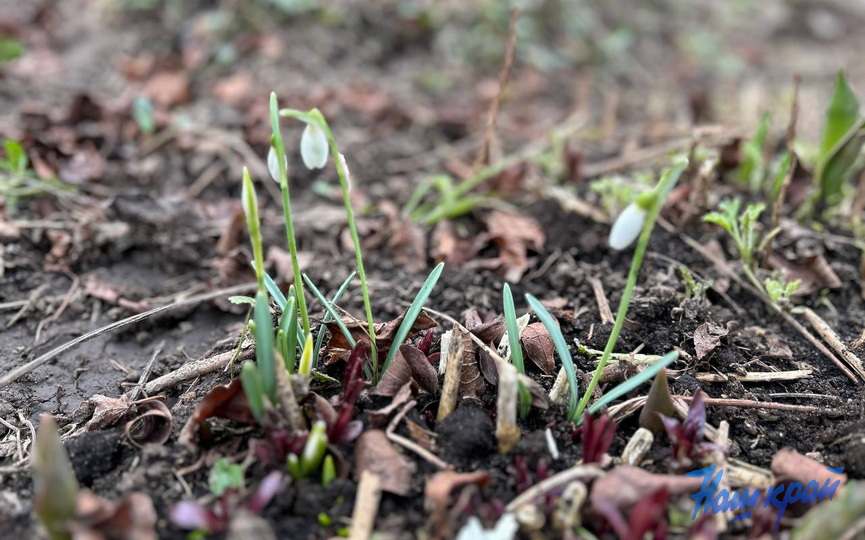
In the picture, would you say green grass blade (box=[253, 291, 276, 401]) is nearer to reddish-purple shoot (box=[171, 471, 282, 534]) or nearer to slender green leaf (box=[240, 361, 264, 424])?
slender green leaf (box=[240, 361, 264, 424])

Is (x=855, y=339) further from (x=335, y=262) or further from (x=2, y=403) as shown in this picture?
(x=2, y=403)

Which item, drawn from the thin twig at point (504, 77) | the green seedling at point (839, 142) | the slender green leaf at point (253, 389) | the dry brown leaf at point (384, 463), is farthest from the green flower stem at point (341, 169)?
the green seedling at point (839, 142)

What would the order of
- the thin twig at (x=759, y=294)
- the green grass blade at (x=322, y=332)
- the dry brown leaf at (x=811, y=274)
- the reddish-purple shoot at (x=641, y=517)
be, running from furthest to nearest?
the dry brown leaf at (x=811, y=274)
the thin twig at (x=759, y=294)
the green grass blade at (x=322, y=332)
the reddish-purple shoot at (x=641, y=517)

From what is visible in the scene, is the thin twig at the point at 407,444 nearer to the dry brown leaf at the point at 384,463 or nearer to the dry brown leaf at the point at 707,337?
the dry brown leaf at the point at 384,463

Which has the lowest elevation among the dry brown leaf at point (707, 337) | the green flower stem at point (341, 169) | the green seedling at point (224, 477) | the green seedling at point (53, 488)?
the green seedling at point (224, 477)

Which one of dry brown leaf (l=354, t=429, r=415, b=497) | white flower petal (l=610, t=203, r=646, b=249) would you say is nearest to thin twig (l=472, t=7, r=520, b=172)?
white flower petal (l=610, t=203, r=646, b=249)

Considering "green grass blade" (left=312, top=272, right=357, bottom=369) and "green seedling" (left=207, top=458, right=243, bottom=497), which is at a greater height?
"green grass blade" (left=312, top=272, right=357, bottom=369)

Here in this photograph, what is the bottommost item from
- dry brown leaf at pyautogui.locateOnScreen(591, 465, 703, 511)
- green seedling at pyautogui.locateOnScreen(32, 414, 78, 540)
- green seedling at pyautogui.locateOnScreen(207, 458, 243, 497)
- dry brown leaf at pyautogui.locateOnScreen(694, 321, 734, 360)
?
green seedling at pyautogui.locateOnScreen(207, 458, 243, 497)

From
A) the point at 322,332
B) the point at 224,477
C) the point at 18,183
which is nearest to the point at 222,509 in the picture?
the point at 224,477
